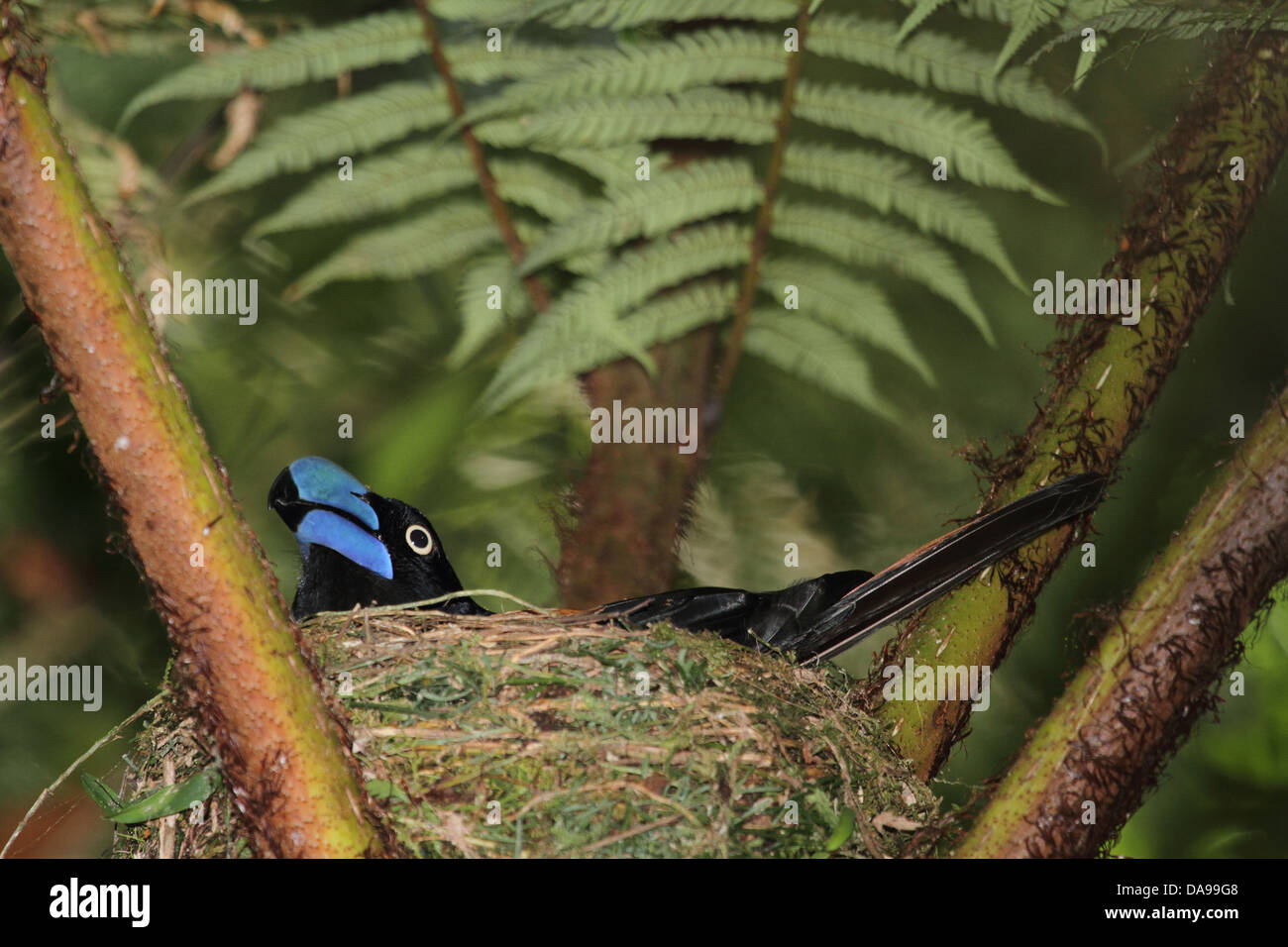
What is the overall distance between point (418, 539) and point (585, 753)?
49.1 inches

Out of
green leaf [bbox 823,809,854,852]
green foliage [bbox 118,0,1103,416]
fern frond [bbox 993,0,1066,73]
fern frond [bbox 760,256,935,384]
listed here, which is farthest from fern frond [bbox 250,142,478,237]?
green leaf [bbox 823,809,854,852]

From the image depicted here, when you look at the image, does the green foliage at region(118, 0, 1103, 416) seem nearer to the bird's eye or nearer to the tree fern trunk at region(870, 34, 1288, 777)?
the tree fern trunk at region(870, 34, 1288, 777)

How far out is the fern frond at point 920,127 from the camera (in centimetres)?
269

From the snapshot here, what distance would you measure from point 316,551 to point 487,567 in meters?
0.61

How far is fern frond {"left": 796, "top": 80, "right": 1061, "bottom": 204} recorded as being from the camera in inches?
106

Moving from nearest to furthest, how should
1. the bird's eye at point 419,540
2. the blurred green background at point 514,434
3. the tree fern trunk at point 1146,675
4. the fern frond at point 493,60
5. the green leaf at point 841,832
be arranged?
the tree fern trunk at point 1146,675 < the green leaf at point 841,832 < the fern frond at point 493,60 < the bird's eye at point 419,540 < the blurred green background at point 514,434

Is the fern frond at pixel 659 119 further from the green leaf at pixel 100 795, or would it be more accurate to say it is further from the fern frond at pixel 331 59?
the green leaf at pixel 100 795

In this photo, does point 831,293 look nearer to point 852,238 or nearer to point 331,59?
point 852,238

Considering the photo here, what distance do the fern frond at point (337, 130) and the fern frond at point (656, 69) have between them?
0.24 metres

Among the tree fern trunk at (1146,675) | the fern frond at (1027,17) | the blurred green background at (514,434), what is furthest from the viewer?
the blurred green background at (514,434)

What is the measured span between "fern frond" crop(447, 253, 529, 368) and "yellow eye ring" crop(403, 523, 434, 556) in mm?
474

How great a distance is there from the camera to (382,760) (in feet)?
6.41

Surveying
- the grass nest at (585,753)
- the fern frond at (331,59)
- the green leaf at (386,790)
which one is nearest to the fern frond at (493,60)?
the fern frond at (331,59)

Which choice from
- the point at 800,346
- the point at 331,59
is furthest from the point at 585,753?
the point at 331,59
